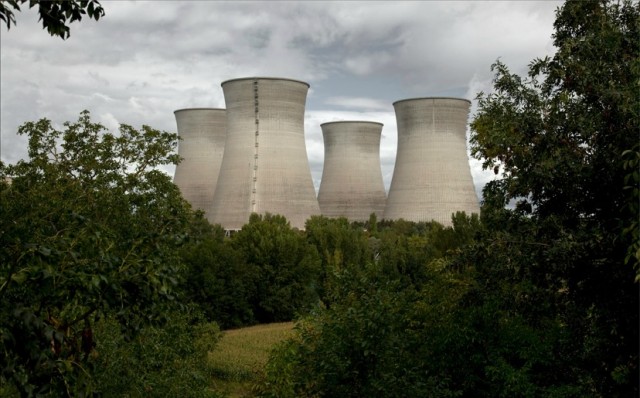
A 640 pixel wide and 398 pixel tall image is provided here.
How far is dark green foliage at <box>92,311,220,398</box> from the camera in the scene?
23.0ft

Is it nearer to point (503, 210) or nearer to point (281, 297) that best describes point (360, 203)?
point (281, 297)

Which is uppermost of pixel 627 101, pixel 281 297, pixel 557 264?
pixel 627 101

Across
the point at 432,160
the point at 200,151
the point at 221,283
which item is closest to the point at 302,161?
the point at 432,160

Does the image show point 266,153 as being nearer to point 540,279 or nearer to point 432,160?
point 432,160

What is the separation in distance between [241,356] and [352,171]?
2003cm

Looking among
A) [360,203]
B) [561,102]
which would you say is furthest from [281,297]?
[561,102]

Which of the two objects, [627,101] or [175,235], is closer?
[175,235]

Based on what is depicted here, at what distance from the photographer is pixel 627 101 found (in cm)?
623

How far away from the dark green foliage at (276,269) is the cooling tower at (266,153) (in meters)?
3.98

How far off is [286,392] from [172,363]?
1.37 meters

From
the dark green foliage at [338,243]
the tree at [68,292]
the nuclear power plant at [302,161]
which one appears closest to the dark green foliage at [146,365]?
the tree at [68,292]

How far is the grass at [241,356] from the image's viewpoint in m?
15.2

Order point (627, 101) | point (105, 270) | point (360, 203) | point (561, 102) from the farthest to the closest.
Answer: point (360, 203)
point (561, 102)
point (627, 101)
point (105, 270)

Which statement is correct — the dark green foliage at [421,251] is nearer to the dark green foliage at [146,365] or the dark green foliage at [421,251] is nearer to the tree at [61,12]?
the dark green foliage at [146,365]
